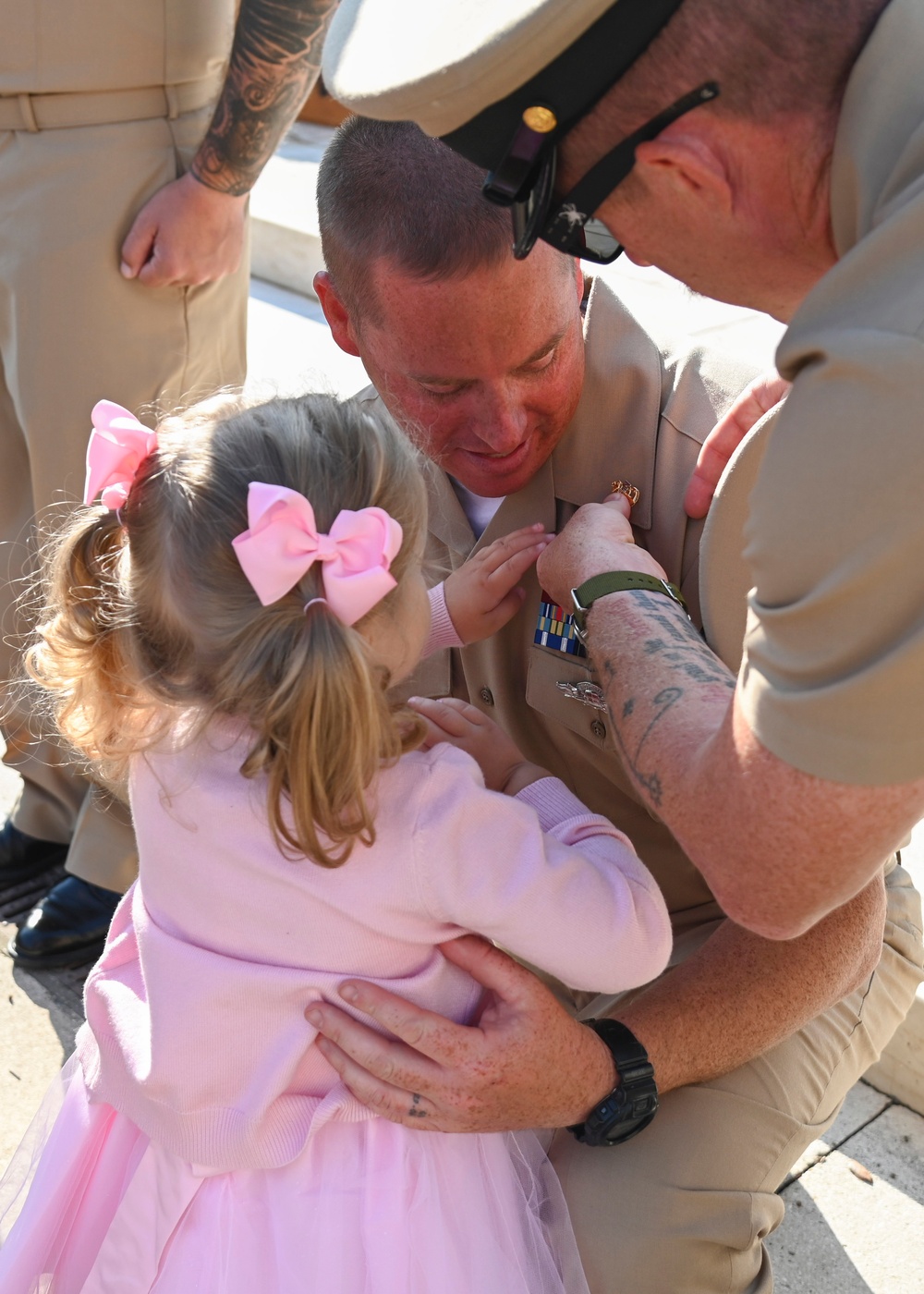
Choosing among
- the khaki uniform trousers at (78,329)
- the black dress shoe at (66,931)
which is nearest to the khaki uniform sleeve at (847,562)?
the khaki uniform trousers at (78,329)

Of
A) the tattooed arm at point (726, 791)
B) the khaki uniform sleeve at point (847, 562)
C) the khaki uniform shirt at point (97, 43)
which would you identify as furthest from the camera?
the khaki uniform shirt at point (97, 43)

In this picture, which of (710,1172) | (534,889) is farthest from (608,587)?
(710,1172)

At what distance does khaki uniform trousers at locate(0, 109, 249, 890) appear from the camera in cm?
275

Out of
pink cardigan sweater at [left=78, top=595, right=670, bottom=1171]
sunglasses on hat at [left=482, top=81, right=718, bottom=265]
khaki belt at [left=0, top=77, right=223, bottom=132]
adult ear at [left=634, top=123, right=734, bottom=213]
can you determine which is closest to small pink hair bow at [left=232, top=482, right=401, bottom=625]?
pink cardigan sweater at [left=78, top=595, right=670, bottom=1171]

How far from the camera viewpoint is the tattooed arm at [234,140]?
2.71m

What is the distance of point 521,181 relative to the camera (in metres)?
1.46

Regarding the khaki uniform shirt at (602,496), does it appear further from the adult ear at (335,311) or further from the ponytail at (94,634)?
the ponytail at (94,634)

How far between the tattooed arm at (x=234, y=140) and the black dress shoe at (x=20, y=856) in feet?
4.48

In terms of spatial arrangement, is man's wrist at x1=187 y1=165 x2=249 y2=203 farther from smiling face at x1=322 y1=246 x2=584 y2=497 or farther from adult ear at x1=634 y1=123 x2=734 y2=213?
adult ear at x1=634 y1=123 x2=734 y2=213

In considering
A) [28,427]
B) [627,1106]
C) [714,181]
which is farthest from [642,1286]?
[28,427]

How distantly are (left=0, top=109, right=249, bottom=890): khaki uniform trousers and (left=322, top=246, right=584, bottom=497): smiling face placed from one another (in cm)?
80

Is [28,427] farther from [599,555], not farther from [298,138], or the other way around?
[298,138]

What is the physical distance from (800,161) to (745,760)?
0.62 m

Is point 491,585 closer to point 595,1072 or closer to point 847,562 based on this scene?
point 595,1072
